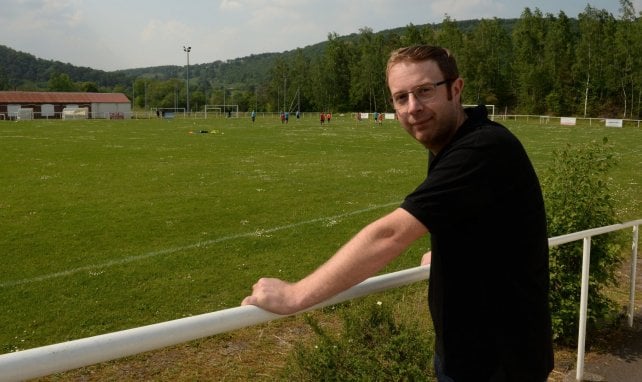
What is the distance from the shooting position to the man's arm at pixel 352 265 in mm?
2023

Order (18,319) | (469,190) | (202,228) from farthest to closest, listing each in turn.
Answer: (202,228) → (18,319) → (469,190)

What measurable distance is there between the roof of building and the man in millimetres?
118116

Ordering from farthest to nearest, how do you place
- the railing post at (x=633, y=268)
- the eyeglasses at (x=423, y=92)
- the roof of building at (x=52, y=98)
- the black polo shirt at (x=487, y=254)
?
the roof of building at (x=52, y=98) → the railing post at (x=633, y=268) → the eyeglasses at (x=423, y=92) → the black polo shirt at (x=487, y=254)

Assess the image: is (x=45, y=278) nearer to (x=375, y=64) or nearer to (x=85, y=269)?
(x=85, y=269)

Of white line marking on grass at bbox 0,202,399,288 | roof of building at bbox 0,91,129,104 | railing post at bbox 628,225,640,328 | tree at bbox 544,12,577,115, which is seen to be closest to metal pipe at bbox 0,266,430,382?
railing post at bbox 628,225,640,328

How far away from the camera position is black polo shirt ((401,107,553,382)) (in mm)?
1995

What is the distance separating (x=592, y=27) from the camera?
291ft

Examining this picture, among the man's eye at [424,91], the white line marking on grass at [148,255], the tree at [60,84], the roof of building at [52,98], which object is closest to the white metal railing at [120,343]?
the man's eye at [424,91]

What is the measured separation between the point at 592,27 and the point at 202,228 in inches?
3616

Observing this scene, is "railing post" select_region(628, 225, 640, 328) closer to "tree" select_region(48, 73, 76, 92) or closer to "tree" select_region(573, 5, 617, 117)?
"tree" select_region(573, 5, 617, 117)

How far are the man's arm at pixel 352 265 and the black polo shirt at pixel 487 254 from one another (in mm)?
69

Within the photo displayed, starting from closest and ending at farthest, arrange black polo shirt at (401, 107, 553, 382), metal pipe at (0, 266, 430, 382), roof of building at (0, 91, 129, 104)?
metal pipe at (0, 266, 430, 382)
black polo shirt at (401, 107, 553, 382)
roof of building at (0, 91, 129, 104)

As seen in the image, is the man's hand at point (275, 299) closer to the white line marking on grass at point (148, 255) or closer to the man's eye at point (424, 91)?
the man's eye at point (424, 91)

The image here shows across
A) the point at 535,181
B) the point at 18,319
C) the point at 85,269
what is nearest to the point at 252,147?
the point at 85,269
